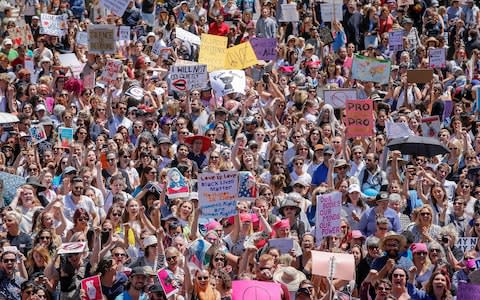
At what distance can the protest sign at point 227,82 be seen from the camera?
20.3 m

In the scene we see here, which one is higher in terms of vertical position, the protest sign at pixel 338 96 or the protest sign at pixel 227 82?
the protest sign at pixel 227 82

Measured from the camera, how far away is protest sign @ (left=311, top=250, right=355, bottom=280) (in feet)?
41.8

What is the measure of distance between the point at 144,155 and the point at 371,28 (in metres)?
9.80

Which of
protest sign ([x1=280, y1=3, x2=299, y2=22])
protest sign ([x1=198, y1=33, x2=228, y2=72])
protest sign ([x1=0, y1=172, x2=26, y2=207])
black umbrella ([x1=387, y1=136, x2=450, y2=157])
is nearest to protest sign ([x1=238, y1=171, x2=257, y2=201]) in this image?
protest sign ([x1=0, y1=172, x2=26, y2=207])

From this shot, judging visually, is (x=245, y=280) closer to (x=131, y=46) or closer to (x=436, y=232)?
(x=436, y=232)

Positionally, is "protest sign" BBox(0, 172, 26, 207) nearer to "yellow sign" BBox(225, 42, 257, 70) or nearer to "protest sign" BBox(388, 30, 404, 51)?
"yellow sign" BBox(225, 42, 257, 70)

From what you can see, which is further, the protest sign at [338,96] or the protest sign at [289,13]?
the protest sign at [289,13]

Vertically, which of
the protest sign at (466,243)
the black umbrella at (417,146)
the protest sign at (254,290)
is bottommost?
the black umbrella at (417,146)

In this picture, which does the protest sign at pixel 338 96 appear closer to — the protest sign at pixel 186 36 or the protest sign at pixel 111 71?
the protest sign at pixel 111 71

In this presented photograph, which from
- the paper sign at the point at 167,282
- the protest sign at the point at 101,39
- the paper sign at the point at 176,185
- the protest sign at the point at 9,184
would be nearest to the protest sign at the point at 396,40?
the protest sign at the point at 101,39

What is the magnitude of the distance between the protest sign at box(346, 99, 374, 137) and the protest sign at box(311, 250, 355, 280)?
519cm

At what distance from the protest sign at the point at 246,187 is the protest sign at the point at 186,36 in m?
8.42

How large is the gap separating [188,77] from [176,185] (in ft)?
15.6

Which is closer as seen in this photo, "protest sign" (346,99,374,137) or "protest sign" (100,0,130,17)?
"protest sign" (346,99,374,137)
